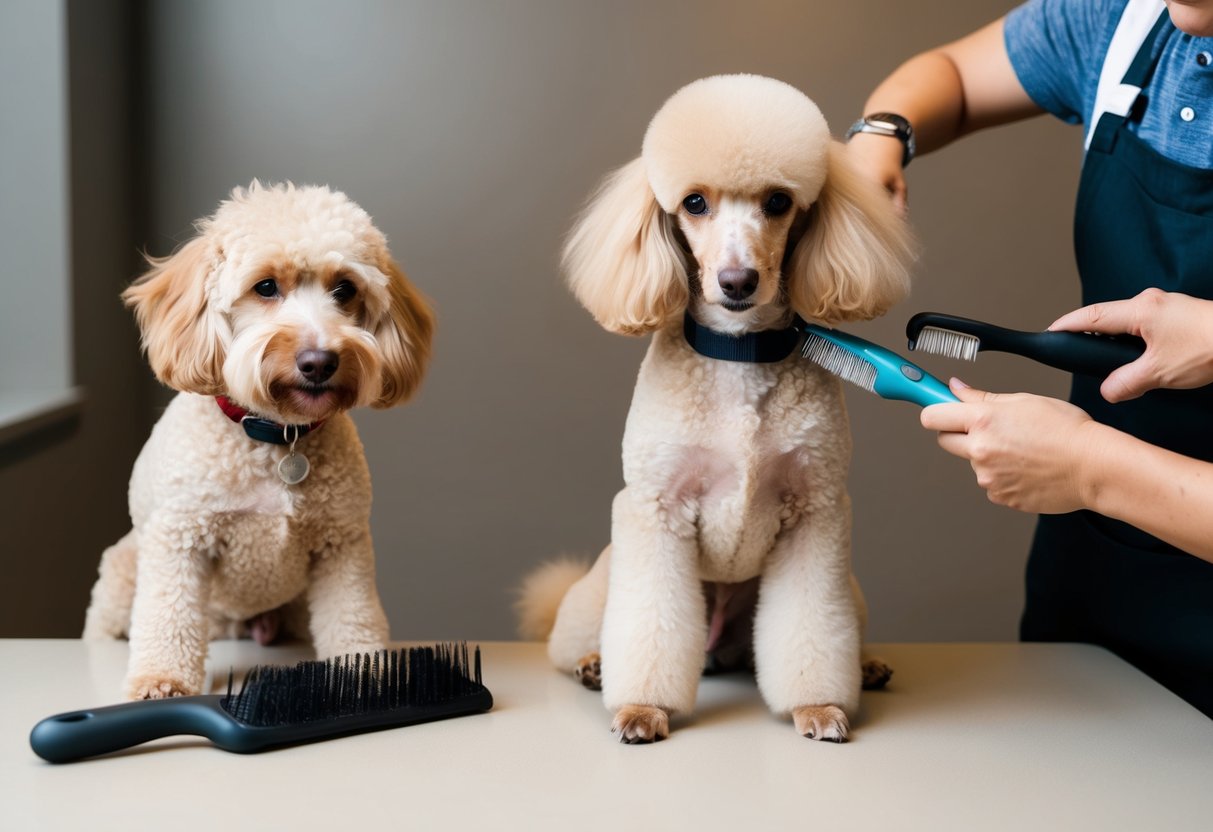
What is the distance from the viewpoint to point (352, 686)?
1.13 metres

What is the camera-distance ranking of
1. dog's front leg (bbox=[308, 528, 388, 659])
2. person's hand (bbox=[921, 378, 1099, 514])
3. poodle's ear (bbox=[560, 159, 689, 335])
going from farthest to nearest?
1. dog's front leg (bbox=[308, 528, 388, 659])
2. poodle's ear (bbox=[560, 159, 689, 335])
3. person's hand (bbox=[921, 378, 1099, 514])

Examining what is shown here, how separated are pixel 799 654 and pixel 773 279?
0.39 metres

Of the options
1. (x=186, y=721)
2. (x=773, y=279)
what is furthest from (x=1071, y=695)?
(x=186, y=721)

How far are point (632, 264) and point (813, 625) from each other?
42cm

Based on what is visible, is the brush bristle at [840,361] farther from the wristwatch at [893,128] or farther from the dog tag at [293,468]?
the dog tag at [293,468]

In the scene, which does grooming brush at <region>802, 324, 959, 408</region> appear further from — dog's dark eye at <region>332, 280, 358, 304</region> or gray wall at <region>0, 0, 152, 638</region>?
gray wall at <region>0, 0, 152, 638</region>

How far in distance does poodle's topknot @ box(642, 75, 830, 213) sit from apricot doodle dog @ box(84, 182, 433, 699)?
13.6 inches

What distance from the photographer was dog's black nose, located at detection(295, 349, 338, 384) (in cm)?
114

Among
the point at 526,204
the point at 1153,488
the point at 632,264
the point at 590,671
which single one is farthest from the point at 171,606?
the point at 526,204

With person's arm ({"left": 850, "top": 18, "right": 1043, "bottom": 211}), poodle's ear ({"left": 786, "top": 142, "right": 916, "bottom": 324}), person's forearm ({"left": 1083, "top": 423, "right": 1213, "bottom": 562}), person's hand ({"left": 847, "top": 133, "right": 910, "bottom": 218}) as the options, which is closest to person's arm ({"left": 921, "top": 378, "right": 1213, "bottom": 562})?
person's forearm ({"left": 1083, "top": 423, "right": 1213, "bottom": 562})

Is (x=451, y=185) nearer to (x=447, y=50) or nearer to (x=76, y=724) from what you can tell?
(x=447, y=50)

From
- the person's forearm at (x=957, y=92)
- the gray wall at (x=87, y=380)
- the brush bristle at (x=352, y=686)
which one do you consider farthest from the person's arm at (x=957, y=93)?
the gray wall at (x=87, y=380)

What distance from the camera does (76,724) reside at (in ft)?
3.27

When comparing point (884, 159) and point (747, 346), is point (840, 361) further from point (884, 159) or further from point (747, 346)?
point (884, 159)
